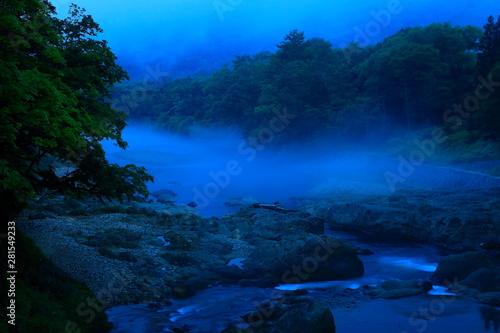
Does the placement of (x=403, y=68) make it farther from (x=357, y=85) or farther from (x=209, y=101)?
(x=209, y=101)

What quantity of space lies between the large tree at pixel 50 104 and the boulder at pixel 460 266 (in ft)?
41.6

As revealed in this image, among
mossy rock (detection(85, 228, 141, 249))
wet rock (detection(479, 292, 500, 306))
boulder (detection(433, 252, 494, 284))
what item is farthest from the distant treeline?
mossy rock (detection(85, 228, 141, 249))

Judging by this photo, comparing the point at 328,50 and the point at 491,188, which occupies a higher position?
the point at 328,50

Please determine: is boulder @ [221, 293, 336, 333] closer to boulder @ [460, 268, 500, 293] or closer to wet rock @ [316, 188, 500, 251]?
boulder @ [460, 268, 500, 293]

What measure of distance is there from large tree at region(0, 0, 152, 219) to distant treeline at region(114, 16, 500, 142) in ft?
131

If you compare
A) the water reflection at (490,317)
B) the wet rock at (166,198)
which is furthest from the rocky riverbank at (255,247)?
the wet rock at (166,198)

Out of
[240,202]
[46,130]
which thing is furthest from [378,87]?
[46,130]

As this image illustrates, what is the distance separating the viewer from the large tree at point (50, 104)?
10.1 m

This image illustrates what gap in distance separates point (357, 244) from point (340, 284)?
7105 mm

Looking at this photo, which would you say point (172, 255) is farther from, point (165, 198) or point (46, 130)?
point (165, 198)

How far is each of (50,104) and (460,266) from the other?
1638 centimetres

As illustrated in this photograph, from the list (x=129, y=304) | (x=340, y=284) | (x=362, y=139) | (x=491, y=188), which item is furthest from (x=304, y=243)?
(x=362, y=139)

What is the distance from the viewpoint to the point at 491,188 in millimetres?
31797

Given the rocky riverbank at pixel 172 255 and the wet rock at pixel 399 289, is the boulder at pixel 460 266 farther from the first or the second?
the rocky riverbank at pixel 172 255
